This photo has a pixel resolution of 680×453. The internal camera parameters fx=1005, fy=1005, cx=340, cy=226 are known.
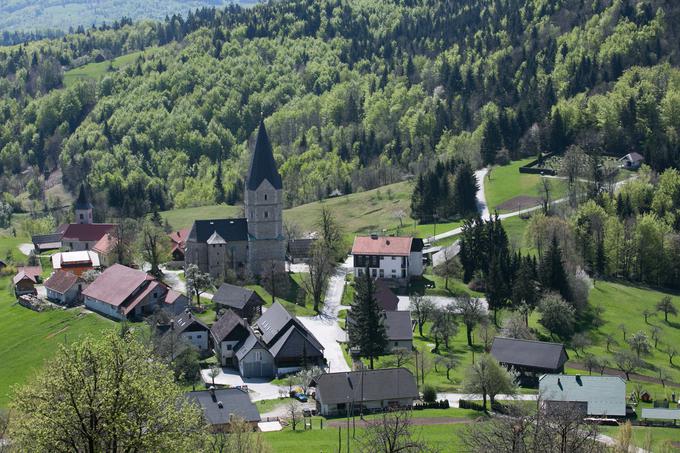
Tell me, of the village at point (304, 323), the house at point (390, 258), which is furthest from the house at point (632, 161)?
the house at point (390, 258)

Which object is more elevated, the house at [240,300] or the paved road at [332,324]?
the house at [240,300]

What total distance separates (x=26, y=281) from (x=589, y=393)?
54769 millimetres

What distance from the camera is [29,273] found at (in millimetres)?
101125

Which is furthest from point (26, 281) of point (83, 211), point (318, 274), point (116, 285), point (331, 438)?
point (331, 438)

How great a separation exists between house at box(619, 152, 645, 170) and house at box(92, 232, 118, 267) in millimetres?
67342

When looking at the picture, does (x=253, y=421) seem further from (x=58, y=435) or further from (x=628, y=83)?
(x=628, y=83)

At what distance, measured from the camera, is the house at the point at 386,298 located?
88088mm

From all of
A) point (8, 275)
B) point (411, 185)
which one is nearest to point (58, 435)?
point (8, 275)

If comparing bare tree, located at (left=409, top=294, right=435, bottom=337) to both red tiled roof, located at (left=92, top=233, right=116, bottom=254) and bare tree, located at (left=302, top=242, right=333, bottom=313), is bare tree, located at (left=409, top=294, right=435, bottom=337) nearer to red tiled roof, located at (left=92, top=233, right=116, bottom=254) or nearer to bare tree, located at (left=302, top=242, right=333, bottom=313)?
bare tree, located at (left=302, top=242, right=333, bottom=313)

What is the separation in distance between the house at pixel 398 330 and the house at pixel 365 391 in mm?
11200

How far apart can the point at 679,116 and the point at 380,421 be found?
9997 cm

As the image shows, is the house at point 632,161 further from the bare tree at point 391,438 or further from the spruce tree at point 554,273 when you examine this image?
the bare tree at point 391,438

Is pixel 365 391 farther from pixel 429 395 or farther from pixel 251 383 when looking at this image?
pixel 251 383

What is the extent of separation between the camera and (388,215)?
415 ft
